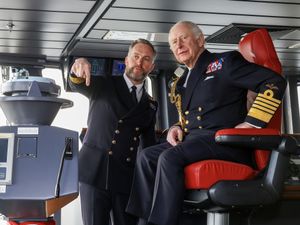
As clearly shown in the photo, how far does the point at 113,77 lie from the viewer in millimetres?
3385

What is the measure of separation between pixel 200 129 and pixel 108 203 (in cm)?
76

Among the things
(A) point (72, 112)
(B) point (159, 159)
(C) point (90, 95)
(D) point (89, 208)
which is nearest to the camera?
(B) point (159, 159)

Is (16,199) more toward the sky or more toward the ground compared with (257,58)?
more toward the ground

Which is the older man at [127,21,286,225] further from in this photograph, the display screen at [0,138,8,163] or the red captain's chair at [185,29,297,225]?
the display screen at [0,138,8,163]

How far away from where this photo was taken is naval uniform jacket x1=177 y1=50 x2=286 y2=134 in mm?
2596

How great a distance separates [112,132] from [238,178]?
0.96 meters

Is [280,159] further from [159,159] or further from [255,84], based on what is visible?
[159,159]

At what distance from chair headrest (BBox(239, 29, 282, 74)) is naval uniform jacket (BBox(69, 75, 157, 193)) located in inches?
29.8

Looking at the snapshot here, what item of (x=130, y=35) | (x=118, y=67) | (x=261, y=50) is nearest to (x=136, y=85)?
(x=261, y=50)

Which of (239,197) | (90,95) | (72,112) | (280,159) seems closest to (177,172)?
(239,197)

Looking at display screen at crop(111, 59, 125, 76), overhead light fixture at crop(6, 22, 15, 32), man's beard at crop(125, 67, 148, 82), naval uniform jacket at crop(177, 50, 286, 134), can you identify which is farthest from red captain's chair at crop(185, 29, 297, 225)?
display screen at crop(111, 59, 125, 76)

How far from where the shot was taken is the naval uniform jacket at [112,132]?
10.3 feet

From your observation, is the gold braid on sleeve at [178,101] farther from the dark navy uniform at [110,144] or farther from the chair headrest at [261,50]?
the chair headrest at [261,50]

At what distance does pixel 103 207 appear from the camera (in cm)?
311
